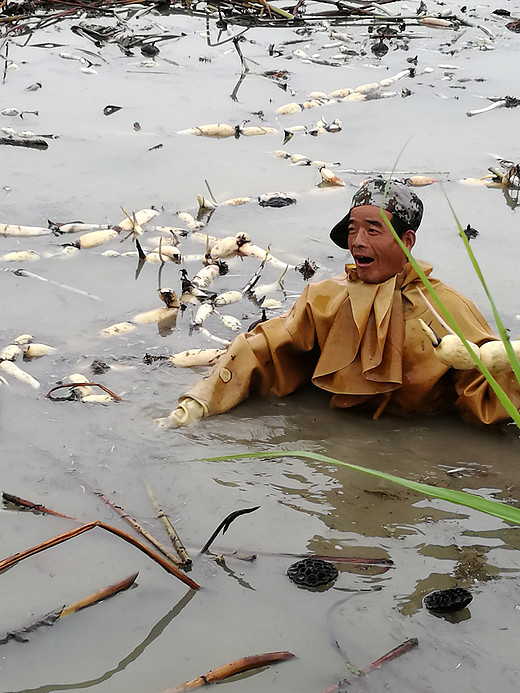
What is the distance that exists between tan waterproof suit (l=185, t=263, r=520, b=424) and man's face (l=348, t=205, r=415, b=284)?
4 cm

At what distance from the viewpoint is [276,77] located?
772 centimetres

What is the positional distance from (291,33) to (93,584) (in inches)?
301

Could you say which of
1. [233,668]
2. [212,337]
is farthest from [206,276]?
[233,668]

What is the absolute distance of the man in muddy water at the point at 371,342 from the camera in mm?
3229

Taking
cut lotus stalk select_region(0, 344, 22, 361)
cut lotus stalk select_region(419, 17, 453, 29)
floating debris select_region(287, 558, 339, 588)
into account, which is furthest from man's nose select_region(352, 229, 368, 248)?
cut lotus stalk select_region(419, 17, 453, 29)

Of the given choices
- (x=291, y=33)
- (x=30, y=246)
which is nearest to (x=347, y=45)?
(x=291, y=33)

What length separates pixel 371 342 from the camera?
328 centimetres

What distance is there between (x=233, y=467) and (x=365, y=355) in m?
0.64

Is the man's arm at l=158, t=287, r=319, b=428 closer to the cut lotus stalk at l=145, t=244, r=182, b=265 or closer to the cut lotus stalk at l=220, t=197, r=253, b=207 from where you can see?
the cut lotus stalk at l=145, t=244, r=182, b=265

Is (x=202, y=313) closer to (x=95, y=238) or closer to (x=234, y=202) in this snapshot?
(x=95, y=238)

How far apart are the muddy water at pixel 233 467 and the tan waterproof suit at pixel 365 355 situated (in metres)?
0.10

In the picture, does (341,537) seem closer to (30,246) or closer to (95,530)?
(95,530)

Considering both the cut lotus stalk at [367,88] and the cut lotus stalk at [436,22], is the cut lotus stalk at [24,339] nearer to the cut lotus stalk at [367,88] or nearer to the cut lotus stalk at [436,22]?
the cut lotus stalk at [367,88]

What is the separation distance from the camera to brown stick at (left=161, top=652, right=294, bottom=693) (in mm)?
2078
